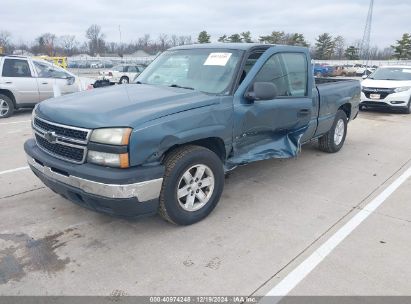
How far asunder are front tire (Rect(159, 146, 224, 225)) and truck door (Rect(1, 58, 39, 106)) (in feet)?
28.6

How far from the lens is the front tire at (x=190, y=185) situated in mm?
3479

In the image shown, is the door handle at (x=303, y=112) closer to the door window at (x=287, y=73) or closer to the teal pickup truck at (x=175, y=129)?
the teal pickup truck at (x=175, y=129)

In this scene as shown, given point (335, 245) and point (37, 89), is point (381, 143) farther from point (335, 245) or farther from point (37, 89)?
point (37, 89)

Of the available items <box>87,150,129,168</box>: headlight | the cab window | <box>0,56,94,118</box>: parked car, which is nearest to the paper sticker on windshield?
<box>87,150,129,168</box>: headlight

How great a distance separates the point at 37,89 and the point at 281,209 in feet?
30.0

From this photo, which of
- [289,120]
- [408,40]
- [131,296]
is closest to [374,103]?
[289,120]

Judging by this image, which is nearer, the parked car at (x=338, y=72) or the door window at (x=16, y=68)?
the door window at (x=16, y=68)

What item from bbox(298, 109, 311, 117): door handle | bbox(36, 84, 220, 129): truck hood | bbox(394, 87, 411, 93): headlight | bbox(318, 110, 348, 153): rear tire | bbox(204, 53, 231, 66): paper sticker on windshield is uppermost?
bbox(204, 53, 231, 66): paper sticker on windshield

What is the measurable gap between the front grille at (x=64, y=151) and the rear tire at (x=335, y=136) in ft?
15.2

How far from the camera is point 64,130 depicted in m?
3.40

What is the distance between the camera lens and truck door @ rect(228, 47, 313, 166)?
165 inches

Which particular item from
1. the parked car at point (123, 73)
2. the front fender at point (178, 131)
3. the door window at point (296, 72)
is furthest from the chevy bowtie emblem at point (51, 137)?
the parked car at point (123, 73)

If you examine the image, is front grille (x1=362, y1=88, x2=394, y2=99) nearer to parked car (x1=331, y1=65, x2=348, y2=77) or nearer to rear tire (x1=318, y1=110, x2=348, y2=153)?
rear tire (x1=318, y1=110, x2=348, y2=153)

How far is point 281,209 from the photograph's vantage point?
170 inches
